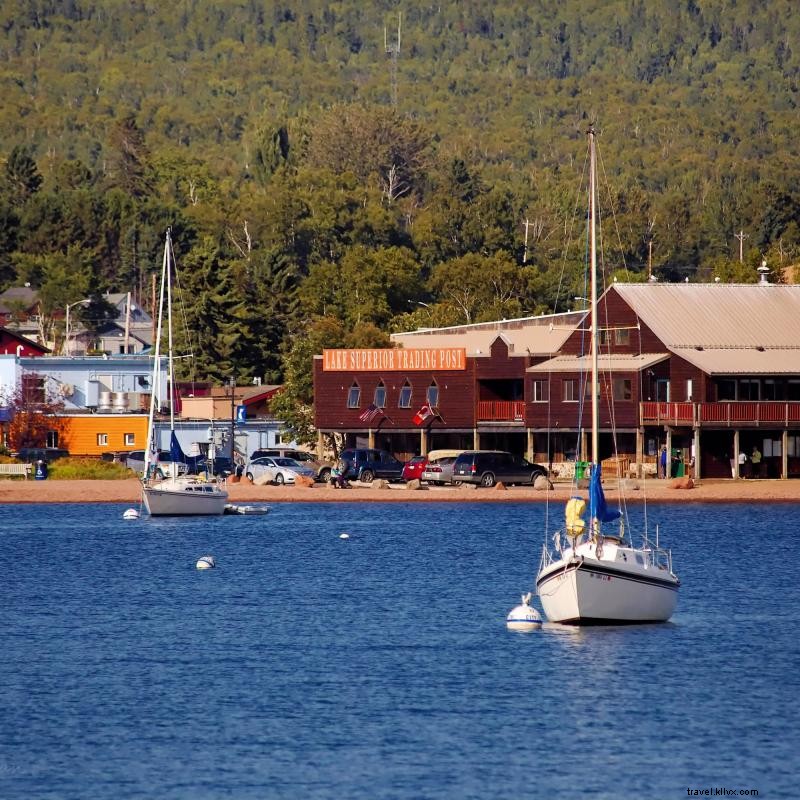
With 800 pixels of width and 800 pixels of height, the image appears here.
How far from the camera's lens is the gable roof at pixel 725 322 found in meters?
93.4

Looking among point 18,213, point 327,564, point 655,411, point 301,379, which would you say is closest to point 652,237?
point 18,213

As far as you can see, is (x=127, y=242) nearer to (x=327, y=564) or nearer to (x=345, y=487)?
(x=345, y=487)

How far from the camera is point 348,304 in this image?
14488 centimetres

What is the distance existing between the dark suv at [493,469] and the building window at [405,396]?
9707mm

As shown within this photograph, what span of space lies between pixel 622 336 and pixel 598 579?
57.0 metres

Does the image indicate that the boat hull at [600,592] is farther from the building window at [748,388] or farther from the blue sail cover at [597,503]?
the building window at [748,388]

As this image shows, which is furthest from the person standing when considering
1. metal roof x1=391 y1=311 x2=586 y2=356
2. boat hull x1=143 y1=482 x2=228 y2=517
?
boat hull x1=143 y1=482 x2=228 y2=517

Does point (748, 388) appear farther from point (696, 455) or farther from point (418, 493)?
point (418, 493)

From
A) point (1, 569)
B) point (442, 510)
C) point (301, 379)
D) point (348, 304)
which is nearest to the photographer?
point (1, 569)

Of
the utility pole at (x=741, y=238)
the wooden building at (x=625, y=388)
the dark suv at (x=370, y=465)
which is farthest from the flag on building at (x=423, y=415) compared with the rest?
the utility pole at (x=741, y=238)

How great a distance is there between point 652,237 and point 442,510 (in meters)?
105

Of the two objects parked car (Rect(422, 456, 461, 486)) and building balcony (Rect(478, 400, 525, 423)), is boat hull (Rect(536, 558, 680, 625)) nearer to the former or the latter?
parked car (Rect(422, 456, 461, 486))

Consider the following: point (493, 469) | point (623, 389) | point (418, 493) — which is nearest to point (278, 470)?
point (418, 493)

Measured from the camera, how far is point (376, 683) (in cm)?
3766
